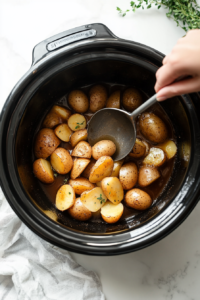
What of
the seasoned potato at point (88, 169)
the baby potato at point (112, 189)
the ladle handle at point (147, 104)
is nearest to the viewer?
the ladle handle at point (147, 104)

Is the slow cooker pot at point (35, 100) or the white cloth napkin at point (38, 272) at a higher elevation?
the slow cooker pot at point (35, 100)

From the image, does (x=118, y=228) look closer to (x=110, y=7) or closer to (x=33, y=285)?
(x=33, y=285)

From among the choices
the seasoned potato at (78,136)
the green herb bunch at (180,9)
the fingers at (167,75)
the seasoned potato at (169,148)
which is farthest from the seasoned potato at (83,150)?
the green herb bunch at (180,9)

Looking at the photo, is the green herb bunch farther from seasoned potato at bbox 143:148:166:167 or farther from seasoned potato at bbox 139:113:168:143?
seasoned potato at bbox 143:148:166:167

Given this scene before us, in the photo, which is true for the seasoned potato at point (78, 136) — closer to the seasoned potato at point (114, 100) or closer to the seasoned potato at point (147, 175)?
the seasoned potato at point (114, 100)

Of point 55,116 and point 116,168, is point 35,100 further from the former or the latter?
point 116,168

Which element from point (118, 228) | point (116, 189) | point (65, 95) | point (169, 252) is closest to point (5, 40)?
point (65, 95)
